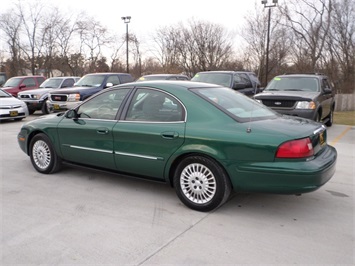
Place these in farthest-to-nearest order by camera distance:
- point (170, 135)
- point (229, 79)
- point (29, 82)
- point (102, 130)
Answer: point (29, 82), point (229, 79), point (102, 130), point (170, 135)

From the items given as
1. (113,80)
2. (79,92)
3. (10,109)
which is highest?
(113,80)

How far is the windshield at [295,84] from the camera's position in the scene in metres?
9.30

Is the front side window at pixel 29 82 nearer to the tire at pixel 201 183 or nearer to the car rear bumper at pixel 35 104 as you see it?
the car rear bumper at pixel 35 104

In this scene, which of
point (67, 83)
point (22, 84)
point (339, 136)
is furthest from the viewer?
point (22, 84)

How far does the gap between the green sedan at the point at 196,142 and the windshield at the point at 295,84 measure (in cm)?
535

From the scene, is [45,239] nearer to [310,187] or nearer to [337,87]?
[310,187]

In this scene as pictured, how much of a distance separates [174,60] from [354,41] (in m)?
21.5

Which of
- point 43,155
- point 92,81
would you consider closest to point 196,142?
point 43,155

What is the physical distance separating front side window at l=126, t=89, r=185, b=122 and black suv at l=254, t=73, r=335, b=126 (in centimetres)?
477

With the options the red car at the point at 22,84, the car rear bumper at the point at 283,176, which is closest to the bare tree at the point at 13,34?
the red car at the point at 22,84

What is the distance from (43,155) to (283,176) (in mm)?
3852

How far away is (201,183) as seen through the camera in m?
3.79

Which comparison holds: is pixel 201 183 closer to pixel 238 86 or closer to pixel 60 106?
pixel 238 86

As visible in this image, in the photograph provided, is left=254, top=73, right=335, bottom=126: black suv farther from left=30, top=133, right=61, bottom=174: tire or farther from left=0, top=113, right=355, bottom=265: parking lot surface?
left=30, top=133, right=61, bottom=174: tire
